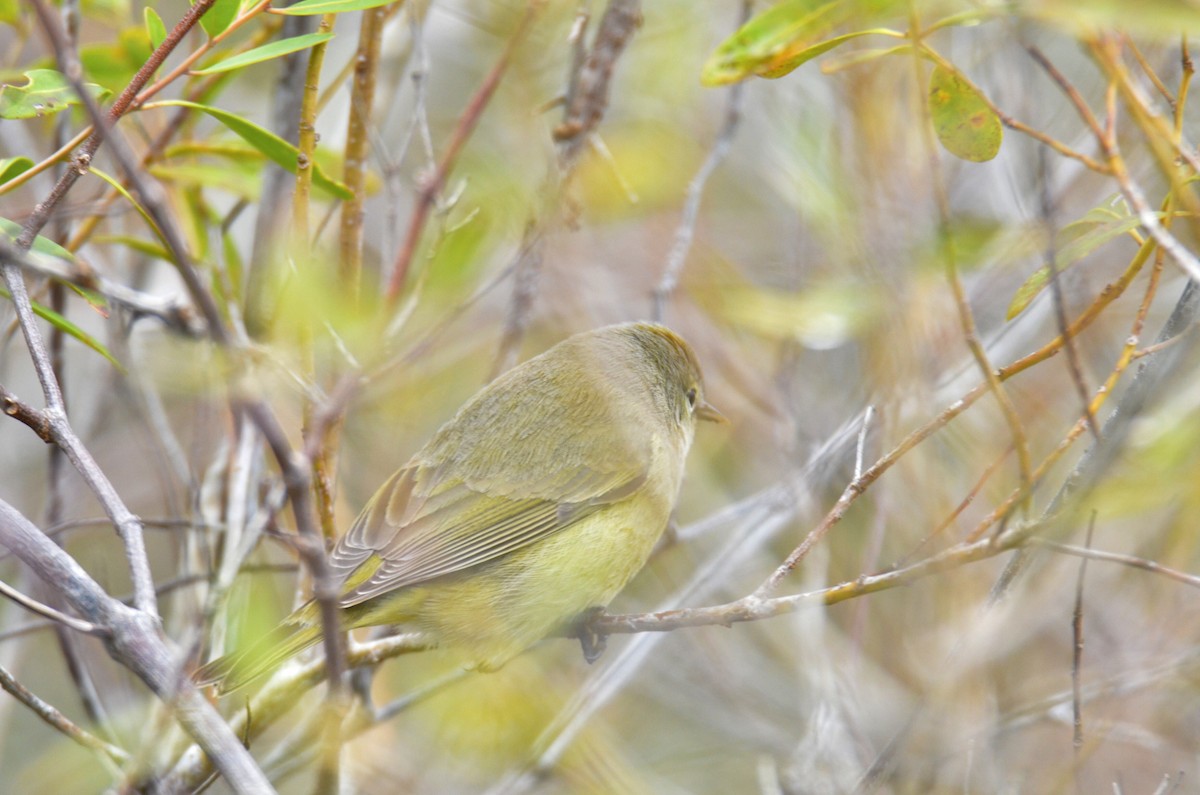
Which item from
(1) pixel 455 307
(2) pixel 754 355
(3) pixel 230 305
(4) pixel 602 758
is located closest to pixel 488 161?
(1) pixel 455 307

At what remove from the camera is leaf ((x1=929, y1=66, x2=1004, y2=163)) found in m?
2.47

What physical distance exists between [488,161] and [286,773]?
1934 mm

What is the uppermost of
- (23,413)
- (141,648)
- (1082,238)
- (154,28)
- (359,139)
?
(154,28)

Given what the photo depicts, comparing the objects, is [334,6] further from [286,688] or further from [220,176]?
[286,688]

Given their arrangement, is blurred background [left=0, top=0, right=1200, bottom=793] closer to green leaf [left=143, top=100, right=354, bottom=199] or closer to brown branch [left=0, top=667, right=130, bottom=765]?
brown branch [left=0, top=667, right=130, bottom=765]

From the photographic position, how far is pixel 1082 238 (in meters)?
2.29

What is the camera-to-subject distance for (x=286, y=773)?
3250mm

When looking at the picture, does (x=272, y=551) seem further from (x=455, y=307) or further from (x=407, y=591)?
(x=455, y=307)

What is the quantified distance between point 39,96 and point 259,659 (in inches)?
58.8

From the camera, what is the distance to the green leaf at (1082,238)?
2180 mm

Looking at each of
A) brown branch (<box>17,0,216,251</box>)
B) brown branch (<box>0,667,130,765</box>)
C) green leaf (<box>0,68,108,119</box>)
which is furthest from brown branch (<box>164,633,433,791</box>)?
green leaf (<box>0,68,108,119</box>)

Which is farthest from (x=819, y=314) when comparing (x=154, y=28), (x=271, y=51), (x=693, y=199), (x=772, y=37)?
(x=154, y=28)

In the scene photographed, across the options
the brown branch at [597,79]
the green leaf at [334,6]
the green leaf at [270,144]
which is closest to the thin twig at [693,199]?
the brown branch at [597,79]

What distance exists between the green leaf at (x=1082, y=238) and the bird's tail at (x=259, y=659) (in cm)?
197
